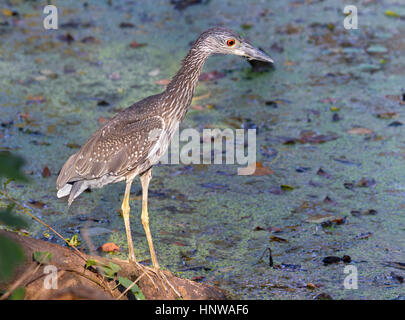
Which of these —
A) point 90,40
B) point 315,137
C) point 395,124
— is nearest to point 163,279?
point 315,137

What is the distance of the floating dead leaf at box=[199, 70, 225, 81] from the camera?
8.01 metres

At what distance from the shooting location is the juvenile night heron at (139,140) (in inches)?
169

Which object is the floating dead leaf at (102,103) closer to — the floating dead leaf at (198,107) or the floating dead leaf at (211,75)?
the floating dead leaf at (198,107)

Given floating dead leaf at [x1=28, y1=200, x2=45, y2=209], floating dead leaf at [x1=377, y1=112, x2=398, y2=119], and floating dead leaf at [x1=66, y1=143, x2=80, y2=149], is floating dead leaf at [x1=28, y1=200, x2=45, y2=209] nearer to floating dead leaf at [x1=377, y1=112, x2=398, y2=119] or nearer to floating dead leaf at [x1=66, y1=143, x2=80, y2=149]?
floating dead leaf at [x1=66, y1=143, x2=80, y2=149]

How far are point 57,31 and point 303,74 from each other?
381cm

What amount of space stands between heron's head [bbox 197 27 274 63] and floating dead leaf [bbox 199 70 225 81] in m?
3.38

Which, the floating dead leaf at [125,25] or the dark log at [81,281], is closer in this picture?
the dark log at [81,281]

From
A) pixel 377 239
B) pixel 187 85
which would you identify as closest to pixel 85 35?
pixel 187 85

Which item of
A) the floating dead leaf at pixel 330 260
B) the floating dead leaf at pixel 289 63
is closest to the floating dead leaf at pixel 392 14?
the floating dead leaf at pixel 289 63

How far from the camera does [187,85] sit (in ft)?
14.8

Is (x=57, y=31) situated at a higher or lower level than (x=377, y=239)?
higher

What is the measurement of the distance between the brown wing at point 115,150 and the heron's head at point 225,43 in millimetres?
685
